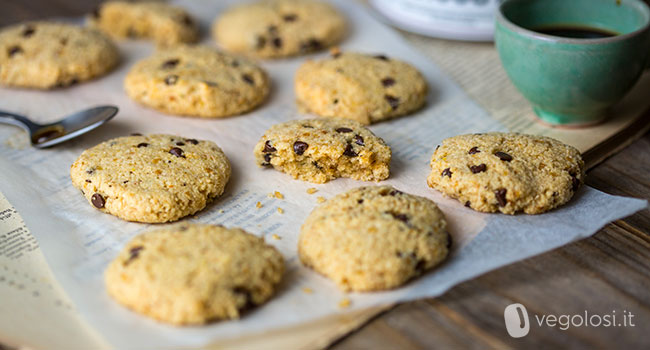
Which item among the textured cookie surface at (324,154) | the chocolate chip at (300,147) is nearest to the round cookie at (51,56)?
the textured cookie surface at (324,154)

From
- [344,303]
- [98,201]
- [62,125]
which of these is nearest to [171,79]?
[62,125]

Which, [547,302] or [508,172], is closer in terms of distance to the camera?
[547,302]

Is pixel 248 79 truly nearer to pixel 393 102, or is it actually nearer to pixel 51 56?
pixel 393 102

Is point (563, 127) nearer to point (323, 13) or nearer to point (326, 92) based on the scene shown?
point (326, 92)

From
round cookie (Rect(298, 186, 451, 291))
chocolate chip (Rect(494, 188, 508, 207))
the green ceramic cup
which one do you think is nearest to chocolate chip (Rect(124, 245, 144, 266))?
round cookie (Rect(298, 186, 451, 291))

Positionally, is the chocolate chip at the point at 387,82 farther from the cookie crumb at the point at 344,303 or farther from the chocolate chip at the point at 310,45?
the cookie crumb at the point at 344,303
